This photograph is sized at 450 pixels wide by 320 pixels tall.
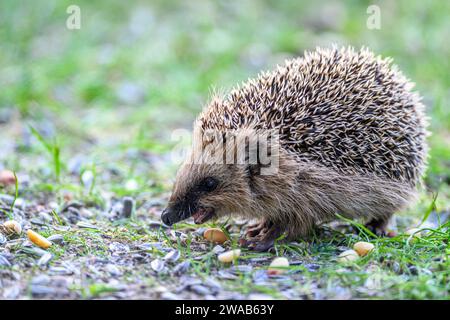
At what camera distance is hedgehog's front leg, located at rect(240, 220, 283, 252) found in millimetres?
6465

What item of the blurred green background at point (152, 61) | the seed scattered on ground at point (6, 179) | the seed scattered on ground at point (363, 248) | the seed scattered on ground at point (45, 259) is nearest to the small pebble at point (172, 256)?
the seed scattered on ground at point (45, 259)

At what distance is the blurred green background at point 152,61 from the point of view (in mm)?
9586

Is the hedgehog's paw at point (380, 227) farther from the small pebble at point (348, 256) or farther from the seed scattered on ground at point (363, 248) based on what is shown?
the small pebble at point (348, 256)

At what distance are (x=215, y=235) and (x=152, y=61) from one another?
705cm

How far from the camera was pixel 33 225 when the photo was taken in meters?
6.65

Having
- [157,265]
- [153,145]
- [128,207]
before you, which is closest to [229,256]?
[157,265]

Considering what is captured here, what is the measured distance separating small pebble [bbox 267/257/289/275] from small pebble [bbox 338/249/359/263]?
0.52 meters

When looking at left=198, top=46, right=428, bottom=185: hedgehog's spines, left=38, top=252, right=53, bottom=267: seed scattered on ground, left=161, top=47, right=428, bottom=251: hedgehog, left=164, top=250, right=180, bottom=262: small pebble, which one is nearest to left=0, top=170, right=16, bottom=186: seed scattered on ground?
left=38, top=252, right=53, bottom=267: seed scattered on ground

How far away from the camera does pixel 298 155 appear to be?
252 inches

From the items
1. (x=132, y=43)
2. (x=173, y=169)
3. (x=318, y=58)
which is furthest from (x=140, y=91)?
(x=318, y=58)

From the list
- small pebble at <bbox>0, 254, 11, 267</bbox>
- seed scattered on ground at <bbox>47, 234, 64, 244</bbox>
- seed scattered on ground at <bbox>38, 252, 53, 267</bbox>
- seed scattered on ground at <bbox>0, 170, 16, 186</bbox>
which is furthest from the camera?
seed scattered on ground at <bbox>0, 170, 16, 186</bbox>

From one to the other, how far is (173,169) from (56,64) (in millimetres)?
4531

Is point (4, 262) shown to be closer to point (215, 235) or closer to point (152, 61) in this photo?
point (215, 235)

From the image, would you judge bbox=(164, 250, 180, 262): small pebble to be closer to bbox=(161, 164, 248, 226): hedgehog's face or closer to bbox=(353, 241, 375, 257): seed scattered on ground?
bbox=(161, 164, 248, 226): hedgehog's face
